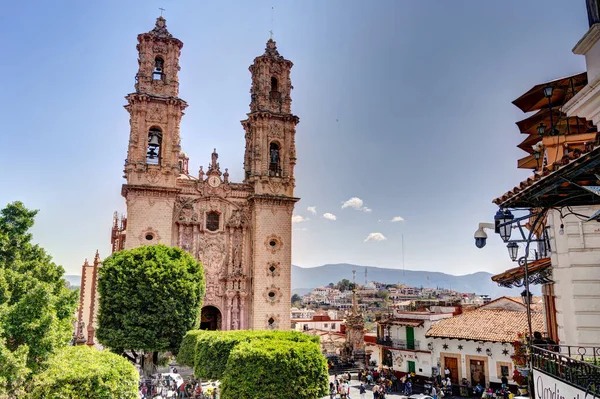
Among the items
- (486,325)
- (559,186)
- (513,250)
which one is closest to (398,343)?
(486,325)

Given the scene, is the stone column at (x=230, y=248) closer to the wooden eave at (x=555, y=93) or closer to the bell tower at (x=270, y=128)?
the bell tower at (x=270, y=128)

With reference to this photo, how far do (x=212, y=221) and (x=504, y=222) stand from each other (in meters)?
27.5

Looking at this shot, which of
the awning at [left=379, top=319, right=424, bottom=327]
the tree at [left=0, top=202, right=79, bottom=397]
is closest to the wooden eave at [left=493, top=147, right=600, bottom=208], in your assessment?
the tree at [left=0, top=202, right=79, bottom=397]

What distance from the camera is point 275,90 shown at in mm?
37625

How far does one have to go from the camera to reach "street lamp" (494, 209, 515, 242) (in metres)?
8.48

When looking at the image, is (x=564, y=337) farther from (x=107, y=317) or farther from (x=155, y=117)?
(x=155, y=117)

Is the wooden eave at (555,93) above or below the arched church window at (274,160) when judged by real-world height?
below

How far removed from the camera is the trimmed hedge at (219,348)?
19422 mm

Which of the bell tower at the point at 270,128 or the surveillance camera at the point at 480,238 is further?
the bell tower at the point at 270,128

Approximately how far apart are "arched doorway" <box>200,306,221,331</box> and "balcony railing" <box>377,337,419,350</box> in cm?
1172

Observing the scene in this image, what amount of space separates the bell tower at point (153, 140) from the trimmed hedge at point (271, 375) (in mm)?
16713

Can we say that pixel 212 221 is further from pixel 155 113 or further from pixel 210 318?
pixel 155 113

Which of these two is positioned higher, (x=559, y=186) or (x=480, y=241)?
(x=559, y=186)

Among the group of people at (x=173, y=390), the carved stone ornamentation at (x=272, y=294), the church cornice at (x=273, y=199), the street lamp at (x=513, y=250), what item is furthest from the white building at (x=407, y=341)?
the street lamp at (x=513, y=250)
